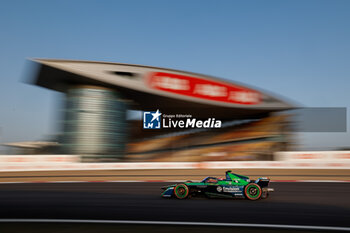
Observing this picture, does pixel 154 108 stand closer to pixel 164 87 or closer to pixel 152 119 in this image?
pixel 152 119

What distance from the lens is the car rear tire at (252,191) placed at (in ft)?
25.7

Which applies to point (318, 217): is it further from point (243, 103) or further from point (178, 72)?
point (243, 103)

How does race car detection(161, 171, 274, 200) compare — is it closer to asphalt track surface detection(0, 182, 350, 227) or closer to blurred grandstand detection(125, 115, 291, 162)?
asphalt track surface detection(0, 182, 350, 227)

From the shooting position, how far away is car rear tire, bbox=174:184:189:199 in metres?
8.09

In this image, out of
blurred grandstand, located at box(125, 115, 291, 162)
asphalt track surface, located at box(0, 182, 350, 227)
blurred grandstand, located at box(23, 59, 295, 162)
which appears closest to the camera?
asphalt track surface, located at box(0, 182, 350, 227)

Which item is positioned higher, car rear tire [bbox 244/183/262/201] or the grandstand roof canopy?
the grandstand roof canopy

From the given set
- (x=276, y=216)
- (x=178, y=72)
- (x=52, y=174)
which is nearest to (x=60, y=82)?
(x=178, y=72)

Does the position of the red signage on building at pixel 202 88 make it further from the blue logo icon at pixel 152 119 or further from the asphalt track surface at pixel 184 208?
the asphalt track surface at pixel 184 208

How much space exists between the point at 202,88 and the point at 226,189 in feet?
69.7

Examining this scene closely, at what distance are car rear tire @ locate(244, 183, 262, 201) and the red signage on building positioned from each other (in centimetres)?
1999

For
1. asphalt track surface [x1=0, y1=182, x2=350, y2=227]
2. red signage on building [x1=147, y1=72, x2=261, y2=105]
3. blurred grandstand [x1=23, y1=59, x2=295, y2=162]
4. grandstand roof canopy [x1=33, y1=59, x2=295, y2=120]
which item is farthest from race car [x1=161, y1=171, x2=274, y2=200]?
red signage on building [x1=147, y1=72, x2=261, y2=105]

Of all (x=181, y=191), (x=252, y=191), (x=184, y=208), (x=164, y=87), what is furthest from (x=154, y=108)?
(x=184, y=208)

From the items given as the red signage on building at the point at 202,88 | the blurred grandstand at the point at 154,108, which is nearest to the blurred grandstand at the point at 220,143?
the blurred grandstand at the point at 154,108

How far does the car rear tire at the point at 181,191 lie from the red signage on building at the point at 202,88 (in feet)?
63.8
